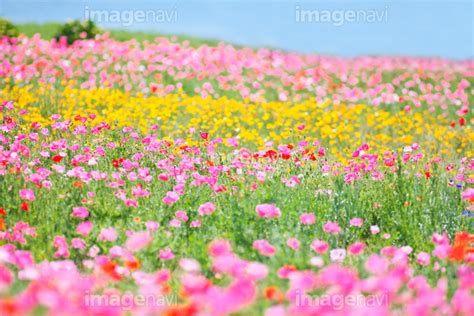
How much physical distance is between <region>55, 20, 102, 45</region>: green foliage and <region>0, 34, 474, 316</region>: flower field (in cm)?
612

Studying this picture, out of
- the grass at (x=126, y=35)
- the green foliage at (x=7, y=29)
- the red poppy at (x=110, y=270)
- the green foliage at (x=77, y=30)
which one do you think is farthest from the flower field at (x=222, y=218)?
the grass at (x=126, y=35)

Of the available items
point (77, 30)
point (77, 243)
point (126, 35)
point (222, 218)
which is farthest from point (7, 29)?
point (77, 243)

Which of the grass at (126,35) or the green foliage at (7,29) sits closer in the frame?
the green foliage at (7,29)

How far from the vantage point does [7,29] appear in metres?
16.2

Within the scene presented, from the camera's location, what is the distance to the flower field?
2.52 metres

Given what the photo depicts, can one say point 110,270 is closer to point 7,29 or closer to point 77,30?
point 77,30

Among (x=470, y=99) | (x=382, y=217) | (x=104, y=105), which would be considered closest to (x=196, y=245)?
(x=382, y=217)

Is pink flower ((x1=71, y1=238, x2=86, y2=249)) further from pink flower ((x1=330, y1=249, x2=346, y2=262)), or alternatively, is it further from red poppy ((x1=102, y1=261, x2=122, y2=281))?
pink flower ((x1=330, y1=249, x2=346, y2=262))

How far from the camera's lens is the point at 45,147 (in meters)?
5.52

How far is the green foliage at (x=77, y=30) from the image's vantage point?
15578mm

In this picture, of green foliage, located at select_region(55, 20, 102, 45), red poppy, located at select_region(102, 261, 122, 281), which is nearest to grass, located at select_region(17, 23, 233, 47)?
green foliage, located at select_region(55, 20, 102, 45)

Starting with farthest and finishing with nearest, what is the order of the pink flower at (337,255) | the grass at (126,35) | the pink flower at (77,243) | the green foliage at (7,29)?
the grass at (126,35) → the green foliage at (7,29) → the pink flower at (77,243) → the pink flower at (337,255)

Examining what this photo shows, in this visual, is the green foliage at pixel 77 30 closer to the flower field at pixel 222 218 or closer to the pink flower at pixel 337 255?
the flower field at pixel 222 218

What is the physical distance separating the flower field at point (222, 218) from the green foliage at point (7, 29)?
7.30 metres
